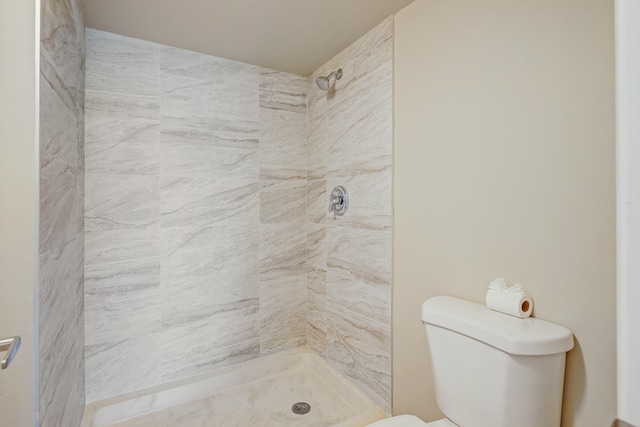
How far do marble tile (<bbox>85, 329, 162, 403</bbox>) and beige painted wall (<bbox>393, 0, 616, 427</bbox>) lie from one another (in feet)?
4.33

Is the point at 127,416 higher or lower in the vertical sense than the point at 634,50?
lower

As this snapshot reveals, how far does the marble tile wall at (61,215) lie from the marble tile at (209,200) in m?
0.40

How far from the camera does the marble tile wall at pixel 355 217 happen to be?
152 centimetres

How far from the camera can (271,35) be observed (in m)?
1.65

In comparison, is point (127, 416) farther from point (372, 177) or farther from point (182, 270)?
point (372, 177)

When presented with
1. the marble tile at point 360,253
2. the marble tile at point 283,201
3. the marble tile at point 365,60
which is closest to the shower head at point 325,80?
the marble tile at point 365,60

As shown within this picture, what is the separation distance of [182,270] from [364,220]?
1.08 meters

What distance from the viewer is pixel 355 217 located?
1.70 metres

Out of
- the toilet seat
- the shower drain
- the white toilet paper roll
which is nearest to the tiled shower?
the shower drain

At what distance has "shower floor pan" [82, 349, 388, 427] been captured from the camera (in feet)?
5.17

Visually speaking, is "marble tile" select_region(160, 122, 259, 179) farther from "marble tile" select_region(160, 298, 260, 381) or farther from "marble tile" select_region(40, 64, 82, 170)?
"marble tile" select_region(160, 298, 260, 381)

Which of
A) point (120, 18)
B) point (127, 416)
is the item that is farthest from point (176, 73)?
point (127, 416)

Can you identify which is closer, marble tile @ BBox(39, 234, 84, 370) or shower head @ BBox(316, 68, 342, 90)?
marble tile @ BBox(39, 234, 84, 370)

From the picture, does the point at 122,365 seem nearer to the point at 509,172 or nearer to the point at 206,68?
the point at 206,68
